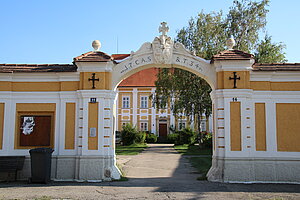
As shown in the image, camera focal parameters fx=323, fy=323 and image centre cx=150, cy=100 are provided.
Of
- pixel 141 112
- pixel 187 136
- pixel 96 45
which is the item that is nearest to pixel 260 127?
pixel 96 45

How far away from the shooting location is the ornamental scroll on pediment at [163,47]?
11.1m

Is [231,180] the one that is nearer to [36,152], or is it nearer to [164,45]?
[164,45]

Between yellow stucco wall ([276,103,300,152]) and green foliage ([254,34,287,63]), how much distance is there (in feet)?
48.1

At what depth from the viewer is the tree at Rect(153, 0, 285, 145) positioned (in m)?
25.3

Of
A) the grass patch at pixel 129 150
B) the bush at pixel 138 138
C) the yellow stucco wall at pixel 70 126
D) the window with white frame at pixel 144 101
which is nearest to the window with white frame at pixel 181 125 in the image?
the window with white frame at pixel 144 101

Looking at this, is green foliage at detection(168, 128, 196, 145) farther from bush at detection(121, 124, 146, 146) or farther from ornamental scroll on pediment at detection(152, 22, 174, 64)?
ornamental scroll on pediment at detection(152, 22, 174, 64)

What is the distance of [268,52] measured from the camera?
25297 mm

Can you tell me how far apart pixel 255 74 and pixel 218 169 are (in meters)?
3.41

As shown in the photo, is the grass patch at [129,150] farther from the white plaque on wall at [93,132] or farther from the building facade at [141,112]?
the white plaque on wall at [93,132]

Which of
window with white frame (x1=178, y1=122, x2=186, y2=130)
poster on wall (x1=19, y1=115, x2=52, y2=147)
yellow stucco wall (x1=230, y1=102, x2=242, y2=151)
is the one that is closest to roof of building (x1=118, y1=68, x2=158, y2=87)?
window with white frame (x1=178, y1=122, x2=186, y2=130)

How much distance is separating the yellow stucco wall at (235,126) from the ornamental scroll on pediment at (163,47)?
2.66 m

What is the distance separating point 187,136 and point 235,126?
21679 millimetres

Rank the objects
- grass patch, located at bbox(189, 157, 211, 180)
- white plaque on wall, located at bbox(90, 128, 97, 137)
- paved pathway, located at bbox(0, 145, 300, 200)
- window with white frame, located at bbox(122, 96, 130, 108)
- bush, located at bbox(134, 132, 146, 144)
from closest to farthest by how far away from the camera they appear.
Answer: paved pathway, located at bbox(0, 145, 300, 200) → white plaque on wall, located at bbox(90, 128, 97, 137) → grass patch, located at bbox(189, 157, 211, 180) → bush, located at bbox(134, 132, 146, 144) → window with white frame, located at bbox(122, 96, 130, 108)

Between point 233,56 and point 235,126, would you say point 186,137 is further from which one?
point 233,56
